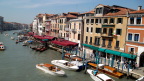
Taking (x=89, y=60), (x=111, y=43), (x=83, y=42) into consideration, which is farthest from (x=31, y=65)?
(x=111, y=43)

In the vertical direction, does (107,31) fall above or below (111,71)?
above

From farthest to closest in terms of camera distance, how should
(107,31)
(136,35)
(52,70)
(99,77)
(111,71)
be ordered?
1. (107,31)
2. (52,70)
3. (136,35)
4. (111,71)
5. (99,77)

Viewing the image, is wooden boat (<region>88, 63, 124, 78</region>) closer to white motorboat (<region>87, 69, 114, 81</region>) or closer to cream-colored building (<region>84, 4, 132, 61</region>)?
white motorboat (<region>87, 69, 114, 81</region>)

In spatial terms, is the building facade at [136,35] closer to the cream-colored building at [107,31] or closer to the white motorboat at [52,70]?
the cream-colored building at [107,31]

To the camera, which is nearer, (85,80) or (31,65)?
→ (85,80)

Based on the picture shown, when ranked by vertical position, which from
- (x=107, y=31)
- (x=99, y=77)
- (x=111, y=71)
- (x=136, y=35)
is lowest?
(x=99, y=77)

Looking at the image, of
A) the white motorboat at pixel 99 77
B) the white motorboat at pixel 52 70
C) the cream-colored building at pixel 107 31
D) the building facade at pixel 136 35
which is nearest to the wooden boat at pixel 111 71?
the white motorboat at pixel 99 77

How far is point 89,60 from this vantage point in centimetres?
2898

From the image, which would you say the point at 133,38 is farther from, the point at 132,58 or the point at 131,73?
the point at 131,73

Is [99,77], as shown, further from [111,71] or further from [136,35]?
[136,35]

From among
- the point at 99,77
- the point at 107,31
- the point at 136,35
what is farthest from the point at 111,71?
the point at 107,31

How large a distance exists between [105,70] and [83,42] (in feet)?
46.5

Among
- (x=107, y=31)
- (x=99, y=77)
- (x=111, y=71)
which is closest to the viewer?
(x=99, y=77)

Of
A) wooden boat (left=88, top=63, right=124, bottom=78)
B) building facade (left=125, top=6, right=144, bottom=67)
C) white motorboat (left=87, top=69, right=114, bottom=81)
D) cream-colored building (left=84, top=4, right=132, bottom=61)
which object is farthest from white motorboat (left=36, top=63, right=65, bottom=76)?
building facade (left=125, top=6, right=144, bottom=67)
